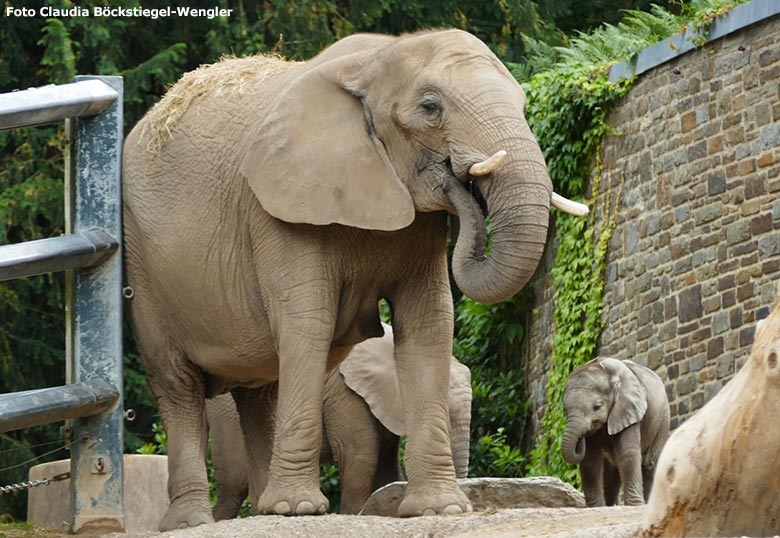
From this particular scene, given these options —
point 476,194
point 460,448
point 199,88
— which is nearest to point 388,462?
point 460,448

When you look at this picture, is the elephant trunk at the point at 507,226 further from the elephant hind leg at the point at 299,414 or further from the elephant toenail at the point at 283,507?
the elephant toenail at the point at 283,507

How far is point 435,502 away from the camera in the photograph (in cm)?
890

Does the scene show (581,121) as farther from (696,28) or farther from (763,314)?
(763,314)

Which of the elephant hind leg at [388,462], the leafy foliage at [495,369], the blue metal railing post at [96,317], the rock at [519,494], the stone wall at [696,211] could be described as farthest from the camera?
the leafy foliage at [495,369]

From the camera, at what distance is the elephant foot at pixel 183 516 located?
381 inches

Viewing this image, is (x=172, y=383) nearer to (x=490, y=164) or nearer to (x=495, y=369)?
(x=490, y=164)

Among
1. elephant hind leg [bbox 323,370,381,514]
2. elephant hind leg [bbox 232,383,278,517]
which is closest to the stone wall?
elephant hind leg [bbox 323,370,381,514]

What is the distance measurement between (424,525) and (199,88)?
3284 mm

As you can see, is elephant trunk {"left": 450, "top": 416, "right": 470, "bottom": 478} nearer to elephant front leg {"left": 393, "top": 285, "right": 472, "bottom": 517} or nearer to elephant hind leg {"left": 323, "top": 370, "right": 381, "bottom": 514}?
elephant hind leg {"left": 323, "top": 370, "right": 381, "bottom": 514}

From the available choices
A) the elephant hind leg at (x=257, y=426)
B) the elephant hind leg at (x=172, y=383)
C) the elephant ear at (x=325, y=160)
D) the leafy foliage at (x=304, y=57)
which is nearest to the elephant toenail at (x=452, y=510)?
the elephant ear at (x=325, y=160)

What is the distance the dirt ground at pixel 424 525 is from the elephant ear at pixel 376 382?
15.9 feet

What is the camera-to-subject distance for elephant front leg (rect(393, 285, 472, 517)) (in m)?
9.00

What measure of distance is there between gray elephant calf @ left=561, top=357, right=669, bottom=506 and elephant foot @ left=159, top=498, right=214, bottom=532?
3.71 meters

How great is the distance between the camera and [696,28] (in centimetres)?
1683
